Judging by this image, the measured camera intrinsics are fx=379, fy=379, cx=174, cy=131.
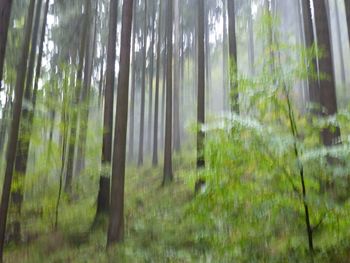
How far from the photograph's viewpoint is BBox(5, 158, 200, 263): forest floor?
27.4 feet

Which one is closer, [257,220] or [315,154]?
[315,154]

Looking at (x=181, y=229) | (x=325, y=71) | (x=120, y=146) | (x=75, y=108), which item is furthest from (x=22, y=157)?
(x=325, y=71)

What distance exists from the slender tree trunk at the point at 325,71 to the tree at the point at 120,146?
4.77 meters

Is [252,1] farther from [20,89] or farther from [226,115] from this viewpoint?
[226,115]

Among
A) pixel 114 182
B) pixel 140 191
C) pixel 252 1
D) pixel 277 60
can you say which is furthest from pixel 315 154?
pixel 252 1

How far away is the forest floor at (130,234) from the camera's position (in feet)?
27.4

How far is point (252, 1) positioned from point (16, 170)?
19.5 m

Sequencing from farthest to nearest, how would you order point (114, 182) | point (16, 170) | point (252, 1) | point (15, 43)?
point (252, 1), point (15, 43), point (16, 170), point (114, 182)

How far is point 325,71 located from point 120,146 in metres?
5.25

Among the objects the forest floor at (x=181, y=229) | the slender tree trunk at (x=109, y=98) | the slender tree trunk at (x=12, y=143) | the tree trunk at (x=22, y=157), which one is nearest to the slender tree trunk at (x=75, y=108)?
the slender tree trunk at (x=109, y=98)

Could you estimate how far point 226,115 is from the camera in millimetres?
4914

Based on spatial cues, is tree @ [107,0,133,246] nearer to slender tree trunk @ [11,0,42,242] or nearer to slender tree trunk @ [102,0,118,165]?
slender tree trunk @ [102,0,118,165]

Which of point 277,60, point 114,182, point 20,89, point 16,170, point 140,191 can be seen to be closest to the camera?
point 277,60

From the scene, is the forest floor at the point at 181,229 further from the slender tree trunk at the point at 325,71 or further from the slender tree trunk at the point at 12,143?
the slender tree trunk at the point at 325,71
